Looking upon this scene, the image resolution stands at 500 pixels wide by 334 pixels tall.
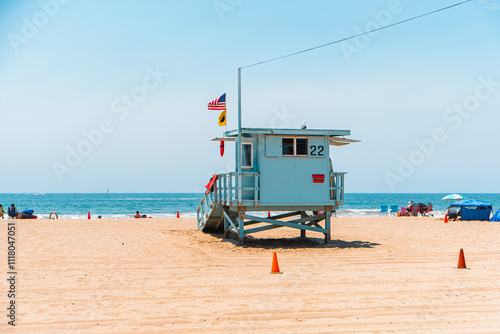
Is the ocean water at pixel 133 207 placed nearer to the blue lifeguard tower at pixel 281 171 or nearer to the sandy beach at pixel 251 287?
the blue lifeguard tower at pixel 281 171

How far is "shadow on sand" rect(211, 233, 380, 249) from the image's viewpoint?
18.5 meters

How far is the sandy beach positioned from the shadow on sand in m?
0.08

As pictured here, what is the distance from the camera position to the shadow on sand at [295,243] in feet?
60.7

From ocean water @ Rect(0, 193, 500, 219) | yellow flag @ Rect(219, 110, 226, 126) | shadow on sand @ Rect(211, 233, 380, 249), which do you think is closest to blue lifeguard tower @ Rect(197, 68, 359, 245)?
shadow on sand @ Rect(211, 233, 380, 249)

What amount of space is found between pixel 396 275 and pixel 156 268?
20.3 ft

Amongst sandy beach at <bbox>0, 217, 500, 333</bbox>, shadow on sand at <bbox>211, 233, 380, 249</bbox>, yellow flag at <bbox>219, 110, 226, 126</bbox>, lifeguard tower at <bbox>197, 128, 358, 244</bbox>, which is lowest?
sandy beach at <bbox>0, 217, 500, 333</bbox>

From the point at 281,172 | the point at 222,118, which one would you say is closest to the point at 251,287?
the point at 281,172

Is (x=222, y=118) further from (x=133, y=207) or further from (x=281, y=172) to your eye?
(x=133, y=207)

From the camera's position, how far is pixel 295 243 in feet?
64.5

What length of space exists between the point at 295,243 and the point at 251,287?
28.6 ft

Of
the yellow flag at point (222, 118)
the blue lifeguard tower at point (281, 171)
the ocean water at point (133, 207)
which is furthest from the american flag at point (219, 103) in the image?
the ocean water at point (133, 207)

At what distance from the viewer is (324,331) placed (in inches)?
310

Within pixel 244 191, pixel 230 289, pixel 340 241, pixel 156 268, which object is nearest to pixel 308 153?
pixel 244 191

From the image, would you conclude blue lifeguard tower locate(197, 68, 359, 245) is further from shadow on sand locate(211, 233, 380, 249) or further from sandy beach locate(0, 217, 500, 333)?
sandy beach locate(0, 217, 500, 333)
